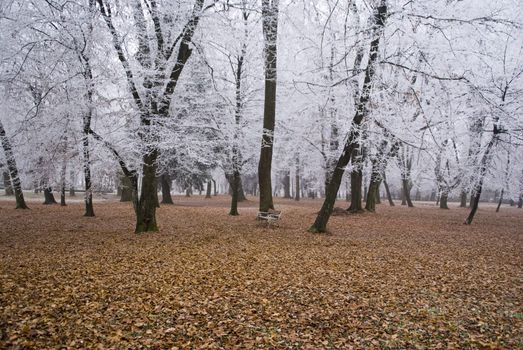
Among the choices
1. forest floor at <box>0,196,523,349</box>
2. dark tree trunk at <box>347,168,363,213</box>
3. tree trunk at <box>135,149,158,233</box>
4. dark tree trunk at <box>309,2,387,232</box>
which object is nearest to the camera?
forest floor at <box>0,196,523,349</box>

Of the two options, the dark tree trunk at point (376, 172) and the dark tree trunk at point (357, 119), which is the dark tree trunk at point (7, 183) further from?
the dark tree trunk at point (376, 172)

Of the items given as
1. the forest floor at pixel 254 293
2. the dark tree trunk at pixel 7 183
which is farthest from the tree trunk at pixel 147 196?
the dark tree trunk at pixel 7 183

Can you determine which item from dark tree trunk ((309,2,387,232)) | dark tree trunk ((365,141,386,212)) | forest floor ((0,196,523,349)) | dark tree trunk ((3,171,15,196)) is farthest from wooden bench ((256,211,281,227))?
dark tree trunk ((3,171,15,196))

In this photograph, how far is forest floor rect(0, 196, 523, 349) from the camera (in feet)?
13.0

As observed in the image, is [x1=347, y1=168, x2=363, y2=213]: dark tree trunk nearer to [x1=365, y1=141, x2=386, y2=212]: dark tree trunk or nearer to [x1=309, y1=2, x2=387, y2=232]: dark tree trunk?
[x1=365, y1=141, x2=386, y2=212]: dark tree trunk

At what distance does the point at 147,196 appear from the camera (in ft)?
33.5

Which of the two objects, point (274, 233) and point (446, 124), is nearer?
point (274, 233)

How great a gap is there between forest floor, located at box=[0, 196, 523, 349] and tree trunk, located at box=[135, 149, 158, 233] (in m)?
0.91

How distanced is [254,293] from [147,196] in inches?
233

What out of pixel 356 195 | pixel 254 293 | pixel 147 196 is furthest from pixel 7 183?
pixel 254 293

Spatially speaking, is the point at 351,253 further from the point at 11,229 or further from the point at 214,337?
the point at 11,229

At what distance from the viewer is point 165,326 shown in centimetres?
419

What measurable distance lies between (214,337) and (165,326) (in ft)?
2.14

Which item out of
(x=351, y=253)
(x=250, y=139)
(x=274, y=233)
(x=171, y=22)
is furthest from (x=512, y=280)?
(x=250, y=139)
